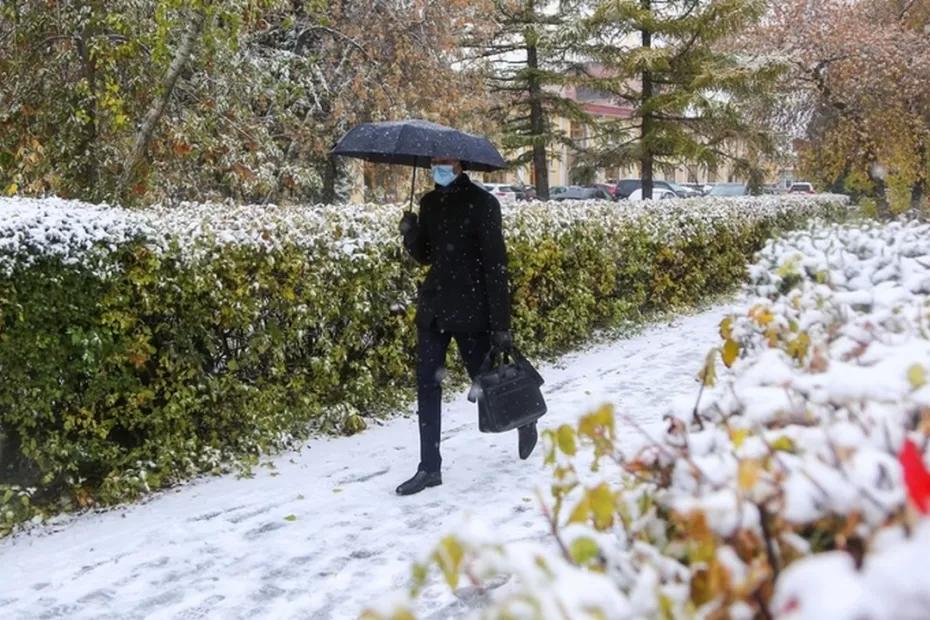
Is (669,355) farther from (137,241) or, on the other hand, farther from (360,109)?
(360,109)

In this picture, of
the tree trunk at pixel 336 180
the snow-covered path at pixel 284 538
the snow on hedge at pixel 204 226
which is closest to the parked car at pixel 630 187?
the tree trunk at pixel 336 180

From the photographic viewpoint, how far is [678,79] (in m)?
21.2

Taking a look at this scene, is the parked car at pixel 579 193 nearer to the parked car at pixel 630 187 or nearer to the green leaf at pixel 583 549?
the parked car at pixel 630 187

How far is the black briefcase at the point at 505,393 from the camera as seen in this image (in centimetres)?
509

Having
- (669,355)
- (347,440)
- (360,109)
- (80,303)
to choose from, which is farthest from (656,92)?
(80,303)

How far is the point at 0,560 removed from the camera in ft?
14.3

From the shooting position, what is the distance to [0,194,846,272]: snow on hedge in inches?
176

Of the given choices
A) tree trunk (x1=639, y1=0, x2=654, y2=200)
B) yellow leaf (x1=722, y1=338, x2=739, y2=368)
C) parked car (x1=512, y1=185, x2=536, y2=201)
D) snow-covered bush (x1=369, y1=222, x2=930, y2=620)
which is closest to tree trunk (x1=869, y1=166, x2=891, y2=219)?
tree trunk (x1=639, y1=0, x2=654, y2=200)

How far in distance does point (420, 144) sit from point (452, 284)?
0.84 m

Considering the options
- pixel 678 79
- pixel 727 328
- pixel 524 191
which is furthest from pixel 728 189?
pixel 727 328

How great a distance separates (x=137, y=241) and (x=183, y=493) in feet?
4.78

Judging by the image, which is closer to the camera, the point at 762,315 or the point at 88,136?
the point at 762,315

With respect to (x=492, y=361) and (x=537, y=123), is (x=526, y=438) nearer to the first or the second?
(x=492, y=361)

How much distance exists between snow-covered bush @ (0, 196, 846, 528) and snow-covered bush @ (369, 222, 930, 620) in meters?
3.66
